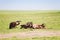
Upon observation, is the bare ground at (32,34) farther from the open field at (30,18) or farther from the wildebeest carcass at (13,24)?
the wildebeest carcass at (13,24)

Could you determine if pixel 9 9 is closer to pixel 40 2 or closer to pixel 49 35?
pixel 40 2

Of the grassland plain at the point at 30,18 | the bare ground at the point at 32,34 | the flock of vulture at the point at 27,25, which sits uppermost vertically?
the grassland plain at the point at 30,18

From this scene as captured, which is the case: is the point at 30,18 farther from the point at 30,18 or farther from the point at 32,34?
the point at 32,34

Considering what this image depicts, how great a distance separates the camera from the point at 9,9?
4113 mm

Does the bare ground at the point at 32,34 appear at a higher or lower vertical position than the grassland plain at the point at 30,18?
lower

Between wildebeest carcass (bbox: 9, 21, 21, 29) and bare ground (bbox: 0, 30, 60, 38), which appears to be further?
wildebeest carcass (bbox: 9, 21, 21, 29)

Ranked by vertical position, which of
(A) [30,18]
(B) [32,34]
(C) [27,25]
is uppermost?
(A) [30,18]

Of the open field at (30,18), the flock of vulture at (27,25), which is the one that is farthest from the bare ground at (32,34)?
the flock of vulture at (27,25)

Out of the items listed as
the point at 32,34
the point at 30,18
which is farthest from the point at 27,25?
the point at 32,34

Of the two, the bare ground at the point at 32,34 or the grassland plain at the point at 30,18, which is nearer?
the bare ground at the point at 32,34

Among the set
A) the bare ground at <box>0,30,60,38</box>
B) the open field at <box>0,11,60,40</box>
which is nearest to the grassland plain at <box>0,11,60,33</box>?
the open field at <box>0,11,60,40</box>

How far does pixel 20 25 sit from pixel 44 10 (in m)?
0.74

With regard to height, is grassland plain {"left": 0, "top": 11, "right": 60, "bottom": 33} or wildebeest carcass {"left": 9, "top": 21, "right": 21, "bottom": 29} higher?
grassland plain {"left": 0, "top": 11, "right": 60, "bottom": 33}

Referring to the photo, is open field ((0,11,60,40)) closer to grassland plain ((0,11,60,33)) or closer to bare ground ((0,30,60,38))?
A: grassland plain ((0,11,60,33))
